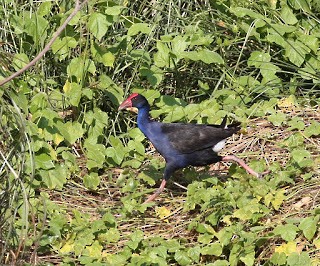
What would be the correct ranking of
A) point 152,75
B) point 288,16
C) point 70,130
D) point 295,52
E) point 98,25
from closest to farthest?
point 98,25 → point 70,130 → point 152,75 → point 295,52 → point 288,16

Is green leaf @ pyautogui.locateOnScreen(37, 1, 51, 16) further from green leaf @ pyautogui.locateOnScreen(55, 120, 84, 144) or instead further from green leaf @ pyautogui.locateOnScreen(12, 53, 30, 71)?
green leaf @ pyautogui.locateOnScreen(55, 120, 84, 144)

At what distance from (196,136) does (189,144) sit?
0.07 metres

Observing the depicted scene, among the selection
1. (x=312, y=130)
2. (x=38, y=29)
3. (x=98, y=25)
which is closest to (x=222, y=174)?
(x=312, y=130)

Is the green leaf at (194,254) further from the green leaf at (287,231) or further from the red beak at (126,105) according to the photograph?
the red beak at (126,105)

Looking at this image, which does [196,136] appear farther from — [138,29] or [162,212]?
[138,29]

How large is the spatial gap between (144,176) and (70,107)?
90cm

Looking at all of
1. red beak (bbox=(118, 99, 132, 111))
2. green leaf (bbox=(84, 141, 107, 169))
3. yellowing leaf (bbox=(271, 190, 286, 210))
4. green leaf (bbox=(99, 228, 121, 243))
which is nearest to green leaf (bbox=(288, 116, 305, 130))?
yellowing leaf (bbox=(271, 190, 286, 210))

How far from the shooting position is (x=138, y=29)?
648cm

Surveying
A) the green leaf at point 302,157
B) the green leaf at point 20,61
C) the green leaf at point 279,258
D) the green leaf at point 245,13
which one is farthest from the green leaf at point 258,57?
the green leaf at point 279,258

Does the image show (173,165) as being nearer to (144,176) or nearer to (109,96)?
(144,176)

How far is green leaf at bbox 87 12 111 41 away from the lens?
622 cm

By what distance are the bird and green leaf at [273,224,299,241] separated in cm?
95

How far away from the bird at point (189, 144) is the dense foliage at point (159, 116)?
134mm

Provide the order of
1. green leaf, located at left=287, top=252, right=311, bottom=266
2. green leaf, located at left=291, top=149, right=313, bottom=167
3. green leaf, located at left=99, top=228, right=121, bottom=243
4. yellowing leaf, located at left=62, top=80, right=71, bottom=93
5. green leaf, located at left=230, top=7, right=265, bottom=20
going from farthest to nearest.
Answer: green leaf, located at left=230, top=7, right=265, bottom=20
yellowing leaf, located at left=62, top=80, right=71, bottom=93
green leaf, located at left=291, top=149, right=313, bottom=167
green leaf, located at left=99, top=228, right=121, bottom=243
green leaf, located at left=287, top=252, right=311, bottom=266
